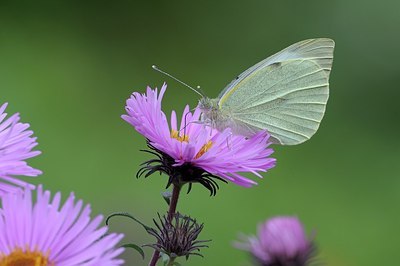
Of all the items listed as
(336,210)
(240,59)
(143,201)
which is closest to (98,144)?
(143,201)

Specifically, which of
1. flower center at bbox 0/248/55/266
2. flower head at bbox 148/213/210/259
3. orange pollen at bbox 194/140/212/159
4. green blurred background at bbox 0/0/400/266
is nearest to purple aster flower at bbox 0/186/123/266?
flower center at bbox 0/248/55/266

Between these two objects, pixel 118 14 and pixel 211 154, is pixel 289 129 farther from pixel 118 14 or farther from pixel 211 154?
pixel 118 14

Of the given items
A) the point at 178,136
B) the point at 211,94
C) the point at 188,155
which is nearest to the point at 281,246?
the point at 178,136

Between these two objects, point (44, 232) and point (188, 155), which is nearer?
point (44, 232)

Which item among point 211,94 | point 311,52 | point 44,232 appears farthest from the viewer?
point 211,94

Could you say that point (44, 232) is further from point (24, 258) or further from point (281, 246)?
point (281, 246)

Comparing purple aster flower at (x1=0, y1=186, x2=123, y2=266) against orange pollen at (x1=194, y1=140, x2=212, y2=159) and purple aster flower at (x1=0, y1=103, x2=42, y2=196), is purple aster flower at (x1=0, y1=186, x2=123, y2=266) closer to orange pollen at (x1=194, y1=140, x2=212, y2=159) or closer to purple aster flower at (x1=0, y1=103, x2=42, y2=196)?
purple aster flower at (x1=0, y1=103, x2=42, y2=196)

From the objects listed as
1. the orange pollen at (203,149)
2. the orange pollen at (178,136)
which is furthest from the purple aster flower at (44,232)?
the orange pollen at (178,136)

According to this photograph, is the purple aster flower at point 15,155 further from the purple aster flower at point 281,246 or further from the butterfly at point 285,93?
the purple aster flower at point 281,246
